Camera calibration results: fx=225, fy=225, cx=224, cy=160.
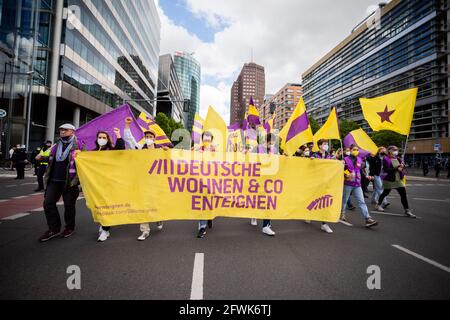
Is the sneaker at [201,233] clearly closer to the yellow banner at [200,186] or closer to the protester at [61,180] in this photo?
the yellow banner at [200,186]

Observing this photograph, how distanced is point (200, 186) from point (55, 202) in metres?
2.68

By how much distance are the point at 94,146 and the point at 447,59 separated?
5628 centimetres

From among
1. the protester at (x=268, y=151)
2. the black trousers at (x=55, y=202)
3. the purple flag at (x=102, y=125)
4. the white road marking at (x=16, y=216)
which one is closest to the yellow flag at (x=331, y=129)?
the protester at (x=268, y=151)

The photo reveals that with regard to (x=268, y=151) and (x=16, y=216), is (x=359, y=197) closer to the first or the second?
(x=268, y=151)

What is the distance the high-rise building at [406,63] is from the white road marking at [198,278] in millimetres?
27309

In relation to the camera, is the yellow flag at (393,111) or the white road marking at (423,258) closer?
the white road marking at (423,258)

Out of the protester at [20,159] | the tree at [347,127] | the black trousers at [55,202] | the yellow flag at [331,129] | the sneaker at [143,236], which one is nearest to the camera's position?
the black trousers at [55,202]

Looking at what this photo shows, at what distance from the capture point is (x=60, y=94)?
74.5 ft

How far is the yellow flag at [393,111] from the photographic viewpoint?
5.79m

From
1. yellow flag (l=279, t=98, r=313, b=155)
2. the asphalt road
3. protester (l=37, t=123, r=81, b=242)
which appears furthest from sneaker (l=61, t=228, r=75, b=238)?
yellow flag (l=279, t=98, r=313, b=155)

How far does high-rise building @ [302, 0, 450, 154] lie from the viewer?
40.3 m

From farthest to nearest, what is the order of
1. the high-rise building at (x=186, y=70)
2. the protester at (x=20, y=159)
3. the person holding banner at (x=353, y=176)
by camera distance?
1. the high-rise building at (x=186, y=70)
2. the protester at (x=20, y=159)
3. the person holding banner at (x=353, y=176)

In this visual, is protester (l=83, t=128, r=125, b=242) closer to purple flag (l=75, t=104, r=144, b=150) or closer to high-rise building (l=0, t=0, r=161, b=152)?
purple flag (l=75, t=104, r=144, b=150)

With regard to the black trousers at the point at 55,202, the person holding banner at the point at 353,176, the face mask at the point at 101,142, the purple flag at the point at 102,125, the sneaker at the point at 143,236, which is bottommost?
the sneaker at the point at 143,236
